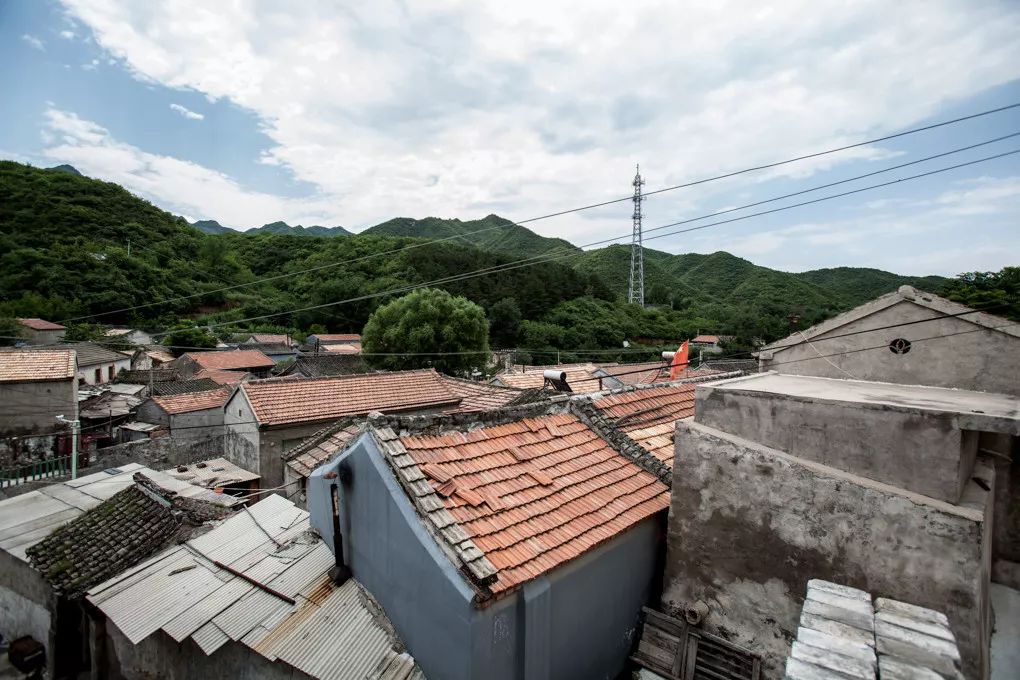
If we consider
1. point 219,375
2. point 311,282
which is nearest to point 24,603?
point 219,375

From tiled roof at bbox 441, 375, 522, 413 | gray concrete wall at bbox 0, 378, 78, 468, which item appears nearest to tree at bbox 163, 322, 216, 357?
gray concrete wall at bbox 0, 378, 78, 468

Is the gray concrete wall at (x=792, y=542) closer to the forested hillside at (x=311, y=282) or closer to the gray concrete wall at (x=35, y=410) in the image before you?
the gray concrete wall at (x=35, y=410)

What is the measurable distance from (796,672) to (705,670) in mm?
3295

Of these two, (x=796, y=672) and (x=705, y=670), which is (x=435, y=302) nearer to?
(x=705, y=670)

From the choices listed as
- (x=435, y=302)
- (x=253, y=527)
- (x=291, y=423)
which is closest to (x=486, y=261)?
(x=435, y=302)

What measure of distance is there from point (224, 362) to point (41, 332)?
15.5 metres

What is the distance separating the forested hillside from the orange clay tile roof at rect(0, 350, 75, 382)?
88.6 feet

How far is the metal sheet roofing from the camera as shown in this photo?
4301mm

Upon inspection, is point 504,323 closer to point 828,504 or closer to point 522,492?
point 522,492

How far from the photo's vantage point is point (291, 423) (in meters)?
14.8

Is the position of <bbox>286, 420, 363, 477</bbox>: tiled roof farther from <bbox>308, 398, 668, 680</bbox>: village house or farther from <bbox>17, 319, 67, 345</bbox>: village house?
<bbox>17, 319, 67, 345</bbox>: village house

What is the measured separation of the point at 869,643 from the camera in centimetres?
293

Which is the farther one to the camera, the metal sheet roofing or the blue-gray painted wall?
the metal sheet roofing

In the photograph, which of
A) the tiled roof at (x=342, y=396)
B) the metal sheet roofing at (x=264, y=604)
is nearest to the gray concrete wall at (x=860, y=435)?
the metal sheet roofing at (x=264, y=604)
